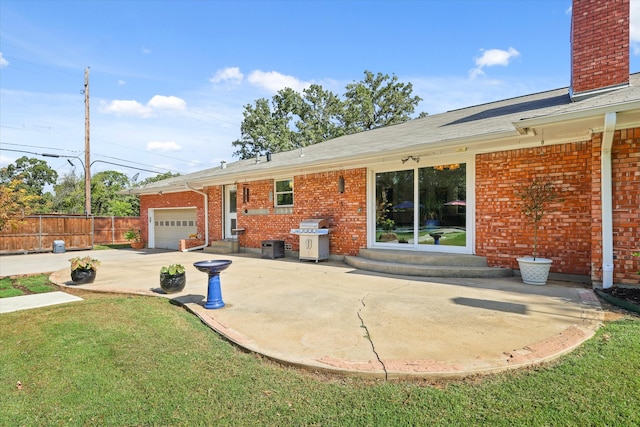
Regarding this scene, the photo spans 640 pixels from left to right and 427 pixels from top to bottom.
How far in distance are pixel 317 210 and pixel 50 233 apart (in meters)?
14.6

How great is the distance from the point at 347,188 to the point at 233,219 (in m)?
5.95

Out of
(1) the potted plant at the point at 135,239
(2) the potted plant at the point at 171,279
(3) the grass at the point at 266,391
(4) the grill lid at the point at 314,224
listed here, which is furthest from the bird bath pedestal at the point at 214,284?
(1) the potted plant at the point at 135,239

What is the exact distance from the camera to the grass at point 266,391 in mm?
2314

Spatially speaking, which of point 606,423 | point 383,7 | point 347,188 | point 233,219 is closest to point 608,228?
point 606,423

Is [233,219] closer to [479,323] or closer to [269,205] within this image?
[269,205]

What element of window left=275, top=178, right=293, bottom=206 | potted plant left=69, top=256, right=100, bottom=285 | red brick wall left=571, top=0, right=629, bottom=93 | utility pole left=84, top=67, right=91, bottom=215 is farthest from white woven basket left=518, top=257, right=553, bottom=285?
utility pole left=84, top=67, right=91, bottom=215

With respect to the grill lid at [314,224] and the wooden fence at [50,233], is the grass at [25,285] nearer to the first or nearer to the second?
the grill lid at [314,224]

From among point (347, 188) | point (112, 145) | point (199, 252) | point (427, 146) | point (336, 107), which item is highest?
point (336, 107)

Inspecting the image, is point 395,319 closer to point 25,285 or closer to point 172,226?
point 25,285

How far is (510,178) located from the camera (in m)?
7.22

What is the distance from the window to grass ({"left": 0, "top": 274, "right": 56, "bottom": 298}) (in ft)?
22.2

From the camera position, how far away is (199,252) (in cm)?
1399

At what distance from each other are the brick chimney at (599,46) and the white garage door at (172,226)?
569 inches

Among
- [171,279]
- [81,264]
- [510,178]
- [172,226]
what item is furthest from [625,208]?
[172,226]
